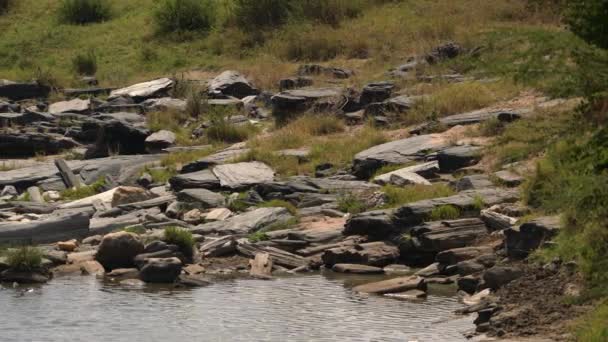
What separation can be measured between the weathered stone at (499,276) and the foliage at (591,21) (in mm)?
4306

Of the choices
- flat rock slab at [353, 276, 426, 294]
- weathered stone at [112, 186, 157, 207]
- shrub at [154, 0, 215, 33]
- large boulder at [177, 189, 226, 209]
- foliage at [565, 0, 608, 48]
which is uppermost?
foliage at [565, 0, 608, 48]

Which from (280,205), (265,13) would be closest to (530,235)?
(280,205)

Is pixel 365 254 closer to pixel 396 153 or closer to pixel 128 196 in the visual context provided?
pixel 396 153

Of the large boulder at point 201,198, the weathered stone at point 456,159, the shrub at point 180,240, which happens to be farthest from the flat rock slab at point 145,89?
the shrub at point 180,240

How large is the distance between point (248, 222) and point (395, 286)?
3.92 meters

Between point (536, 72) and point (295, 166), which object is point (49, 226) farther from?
point (536, 72)

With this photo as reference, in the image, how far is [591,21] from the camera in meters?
8.84

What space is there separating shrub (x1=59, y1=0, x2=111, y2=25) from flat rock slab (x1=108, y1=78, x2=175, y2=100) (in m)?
8.75

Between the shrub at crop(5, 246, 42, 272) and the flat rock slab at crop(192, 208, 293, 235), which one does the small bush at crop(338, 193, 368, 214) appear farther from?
the shrub at crop(5, 246, 42, 272)

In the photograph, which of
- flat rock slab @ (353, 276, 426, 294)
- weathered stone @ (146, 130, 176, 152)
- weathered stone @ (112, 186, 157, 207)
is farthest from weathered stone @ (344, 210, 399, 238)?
weathered stone @ (146, 130, 176, 152)

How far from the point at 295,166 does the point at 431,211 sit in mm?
4933

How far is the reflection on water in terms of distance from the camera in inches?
475

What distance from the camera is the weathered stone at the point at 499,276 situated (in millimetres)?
12820

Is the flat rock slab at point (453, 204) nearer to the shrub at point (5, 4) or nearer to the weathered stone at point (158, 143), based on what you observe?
the weathered stone at point (158, 143)
